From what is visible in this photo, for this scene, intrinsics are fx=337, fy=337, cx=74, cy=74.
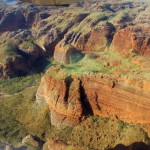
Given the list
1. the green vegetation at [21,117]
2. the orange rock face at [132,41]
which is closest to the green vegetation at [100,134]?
the green vegetation at [21,117]

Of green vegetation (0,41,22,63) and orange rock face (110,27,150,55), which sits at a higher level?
orange rock face (110,27,150,55)

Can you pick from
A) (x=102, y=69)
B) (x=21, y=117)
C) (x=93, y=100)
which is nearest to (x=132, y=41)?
(x=102, y=69)

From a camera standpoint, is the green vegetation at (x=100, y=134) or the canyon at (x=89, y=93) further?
the canyon at (x=89, y=93)

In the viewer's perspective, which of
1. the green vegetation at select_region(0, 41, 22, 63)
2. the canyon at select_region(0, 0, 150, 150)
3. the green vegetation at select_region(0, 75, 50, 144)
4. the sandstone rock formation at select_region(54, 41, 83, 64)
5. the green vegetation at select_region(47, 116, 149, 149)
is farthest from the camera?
the sandstone rock formation at select_region(54, 41, 83, 64)

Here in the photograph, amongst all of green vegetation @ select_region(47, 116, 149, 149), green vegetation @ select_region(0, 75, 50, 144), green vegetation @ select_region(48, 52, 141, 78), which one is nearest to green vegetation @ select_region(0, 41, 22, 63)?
green vegetation @ select_region(0, 75, 50, 144)

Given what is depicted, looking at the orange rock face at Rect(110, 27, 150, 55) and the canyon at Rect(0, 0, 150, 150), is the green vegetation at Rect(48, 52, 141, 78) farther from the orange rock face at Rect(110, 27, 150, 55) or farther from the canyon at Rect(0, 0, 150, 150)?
the orange rock face at Rect(110, 27, 150, 55)

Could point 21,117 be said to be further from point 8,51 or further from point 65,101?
point 8,51

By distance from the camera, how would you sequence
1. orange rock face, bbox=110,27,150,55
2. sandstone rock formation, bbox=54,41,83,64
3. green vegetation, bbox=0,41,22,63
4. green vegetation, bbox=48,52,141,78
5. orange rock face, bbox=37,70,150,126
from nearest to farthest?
orange rock face, bbox=37,70,150,126 → green vegetation, bbox=48,52,141,78 → orange rock face, bbox=110,27,150,55 → green vegetation, bbox=0,41,22,63 → sandstone rock formation, bbox=54,41,83,64

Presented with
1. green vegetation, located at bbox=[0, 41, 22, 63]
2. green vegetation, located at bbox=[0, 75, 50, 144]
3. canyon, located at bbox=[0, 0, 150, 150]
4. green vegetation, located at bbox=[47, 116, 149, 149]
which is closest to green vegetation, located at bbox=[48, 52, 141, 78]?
canyon, located at bbox=[0, 0, 150, 150]

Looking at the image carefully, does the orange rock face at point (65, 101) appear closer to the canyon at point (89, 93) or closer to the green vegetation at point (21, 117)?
the canyon at point (89, 93)

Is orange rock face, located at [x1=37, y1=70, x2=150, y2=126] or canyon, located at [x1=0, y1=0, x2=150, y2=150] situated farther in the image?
canyon, located at [x1=0, y1=0, x2=150, y2=150]

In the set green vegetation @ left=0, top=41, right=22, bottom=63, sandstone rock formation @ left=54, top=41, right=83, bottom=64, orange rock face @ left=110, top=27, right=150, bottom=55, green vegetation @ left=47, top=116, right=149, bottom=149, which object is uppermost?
green vegetation @ left=47, top=116, right=149, bottom=149

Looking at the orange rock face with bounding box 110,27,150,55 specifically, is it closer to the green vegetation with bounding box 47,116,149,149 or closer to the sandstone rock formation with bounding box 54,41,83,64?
the sandstone rock formation with bounding box 54,41,83,64
